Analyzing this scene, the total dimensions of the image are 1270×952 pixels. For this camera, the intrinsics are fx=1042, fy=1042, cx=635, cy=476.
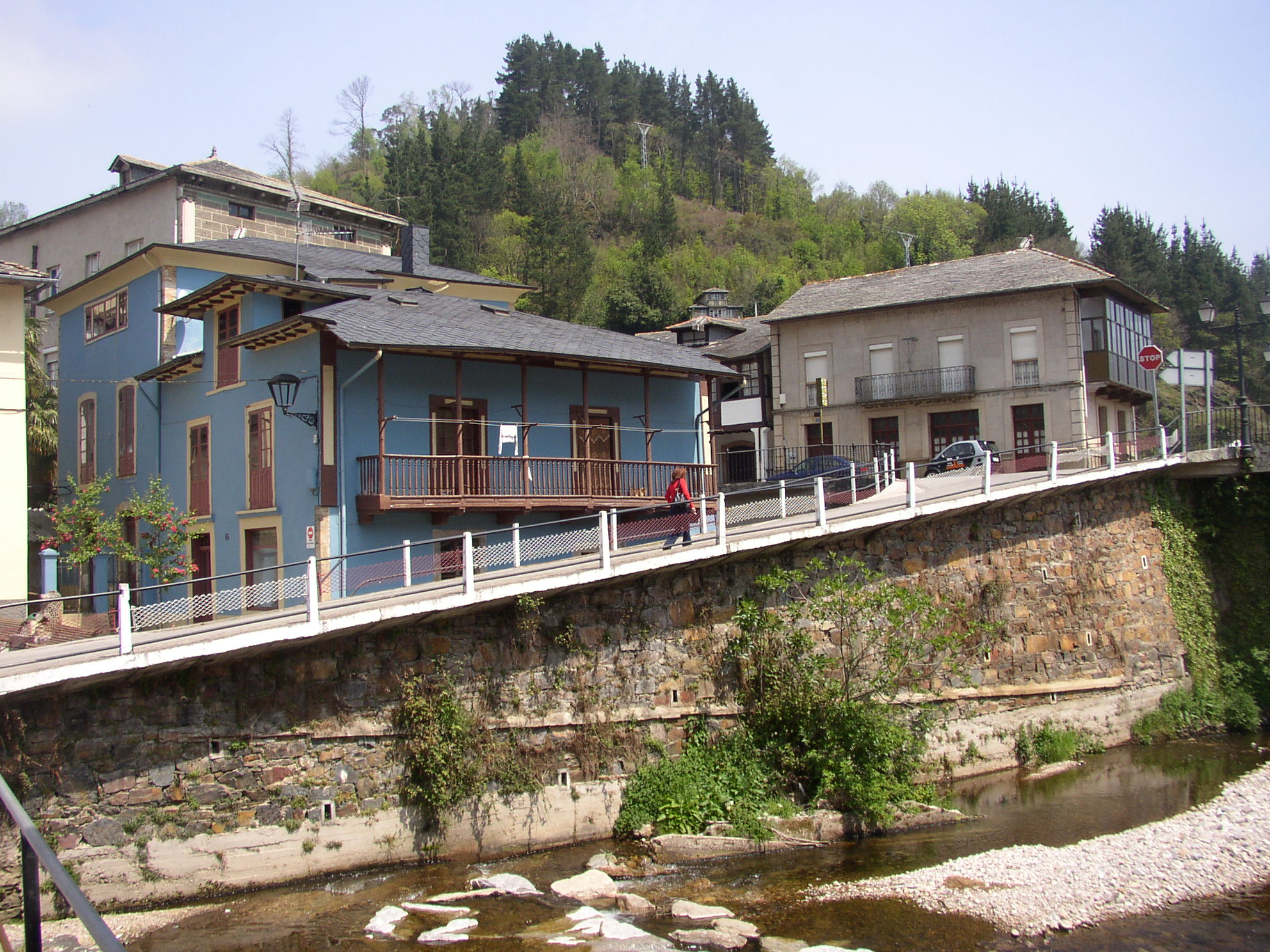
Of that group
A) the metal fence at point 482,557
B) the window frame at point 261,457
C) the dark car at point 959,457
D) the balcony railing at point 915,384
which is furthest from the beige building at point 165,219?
the dark car at point 959,457

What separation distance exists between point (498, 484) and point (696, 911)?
9625mm

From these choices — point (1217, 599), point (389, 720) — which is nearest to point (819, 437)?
point (1217, 599)

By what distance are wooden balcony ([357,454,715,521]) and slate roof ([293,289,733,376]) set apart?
2.13 m

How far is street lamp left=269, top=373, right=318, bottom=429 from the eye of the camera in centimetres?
1966

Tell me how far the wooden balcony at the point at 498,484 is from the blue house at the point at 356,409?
0.14 ft

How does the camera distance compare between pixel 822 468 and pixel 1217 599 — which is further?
pixel 822 468

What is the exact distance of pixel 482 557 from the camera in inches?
665

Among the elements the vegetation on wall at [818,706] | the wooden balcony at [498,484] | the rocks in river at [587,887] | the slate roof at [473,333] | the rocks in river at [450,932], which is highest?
the slate roof at [473,333]

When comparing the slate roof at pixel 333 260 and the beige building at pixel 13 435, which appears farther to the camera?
the slate roof at pixel 333 260

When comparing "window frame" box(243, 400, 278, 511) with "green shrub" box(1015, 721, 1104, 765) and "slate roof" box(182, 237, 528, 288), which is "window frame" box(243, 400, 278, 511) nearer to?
"slate roof" box(182, 237, 528, 288)

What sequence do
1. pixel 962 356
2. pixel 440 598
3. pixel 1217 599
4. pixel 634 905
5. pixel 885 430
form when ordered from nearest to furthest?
pixel 634 905
pixel 440 598
pixel 1217 599
pixel 962 356
pixel 885 430

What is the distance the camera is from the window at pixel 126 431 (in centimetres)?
2603

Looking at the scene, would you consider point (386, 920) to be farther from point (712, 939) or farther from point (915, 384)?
point (915, 384)

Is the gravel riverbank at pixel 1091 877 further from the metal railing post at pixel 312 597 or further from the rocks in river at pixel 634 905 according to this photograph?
the metal railing post at pixel 312 597
